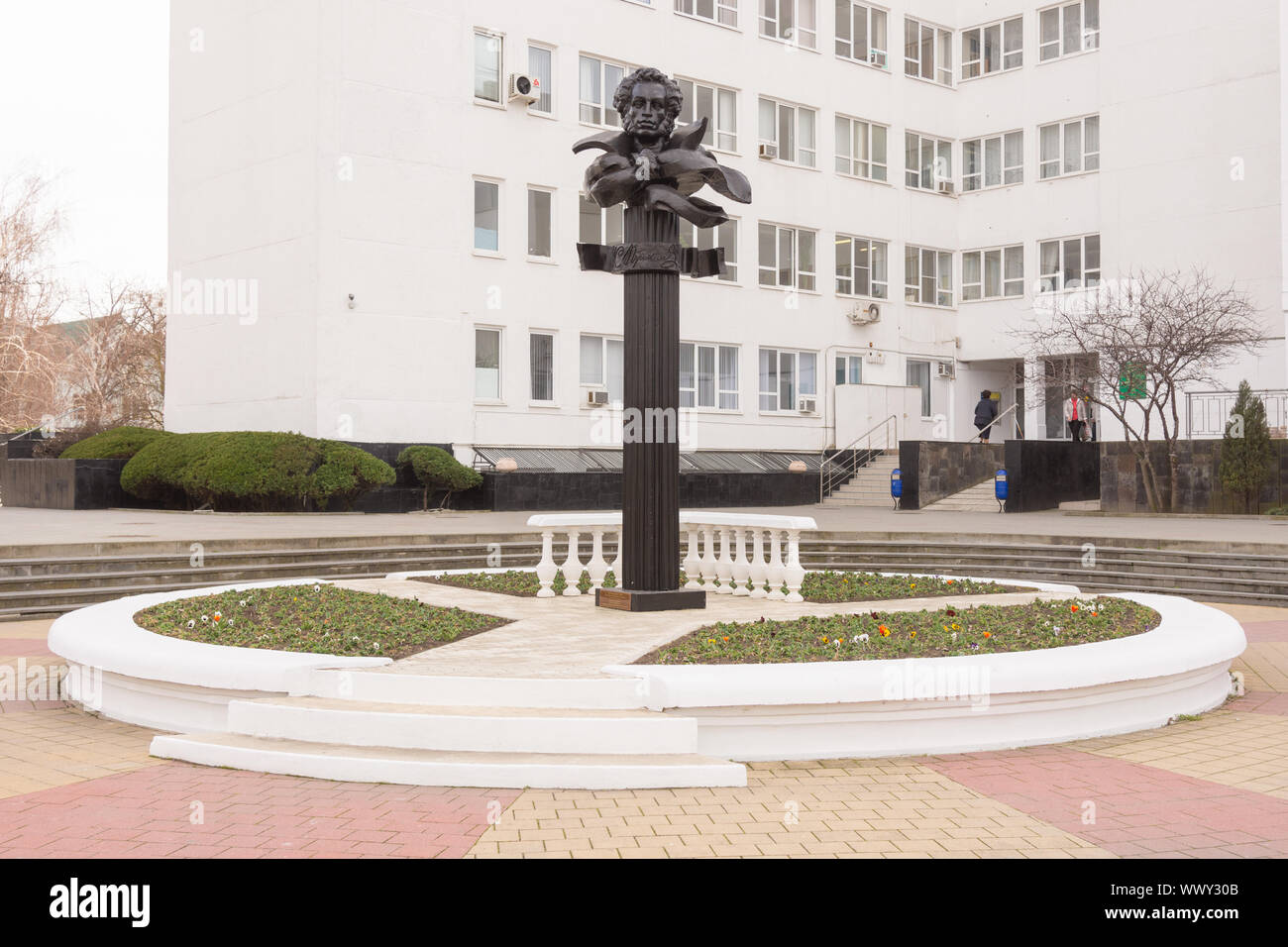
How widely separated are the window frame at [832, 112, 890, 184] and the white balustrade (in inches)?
997

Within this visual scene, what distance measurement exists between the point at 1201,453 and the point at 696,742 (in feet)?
71.1

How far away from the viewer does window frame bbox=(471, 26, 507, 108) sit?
2758cm

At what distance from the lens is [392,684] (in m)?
6.71

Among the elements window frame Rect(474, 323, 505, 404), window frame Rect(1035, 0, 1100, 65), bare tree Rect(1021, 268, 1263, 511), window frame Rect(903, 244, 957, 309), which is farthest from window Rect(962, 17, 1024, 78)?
window frame Rect(474, 323, 505, 404)

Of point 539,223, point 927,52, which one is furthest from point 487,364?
point 927,52

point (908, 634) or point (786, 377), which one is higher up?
point (786, 377)

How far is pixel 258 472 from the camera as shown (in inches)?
879

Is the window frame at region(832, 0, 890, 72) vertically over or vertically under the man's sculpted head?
over

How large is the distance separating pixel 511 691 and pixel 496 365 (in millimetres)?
22302

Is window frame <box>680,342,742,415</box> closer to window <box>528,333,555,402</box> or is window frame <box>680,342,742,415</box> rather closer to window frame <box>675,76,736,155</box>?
window <box>528,333,555,402</box>

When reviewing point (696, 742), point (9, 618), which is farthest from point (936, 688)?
point (9, 618)

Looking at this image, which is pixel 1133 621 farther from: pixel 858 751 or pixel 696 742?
pixel 696 742

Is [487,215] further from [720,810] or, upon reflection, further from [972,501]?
[720,810]

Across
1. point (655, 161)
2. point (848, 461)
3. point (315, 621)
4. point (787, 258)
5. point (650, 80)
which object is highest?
point (787, 258)
